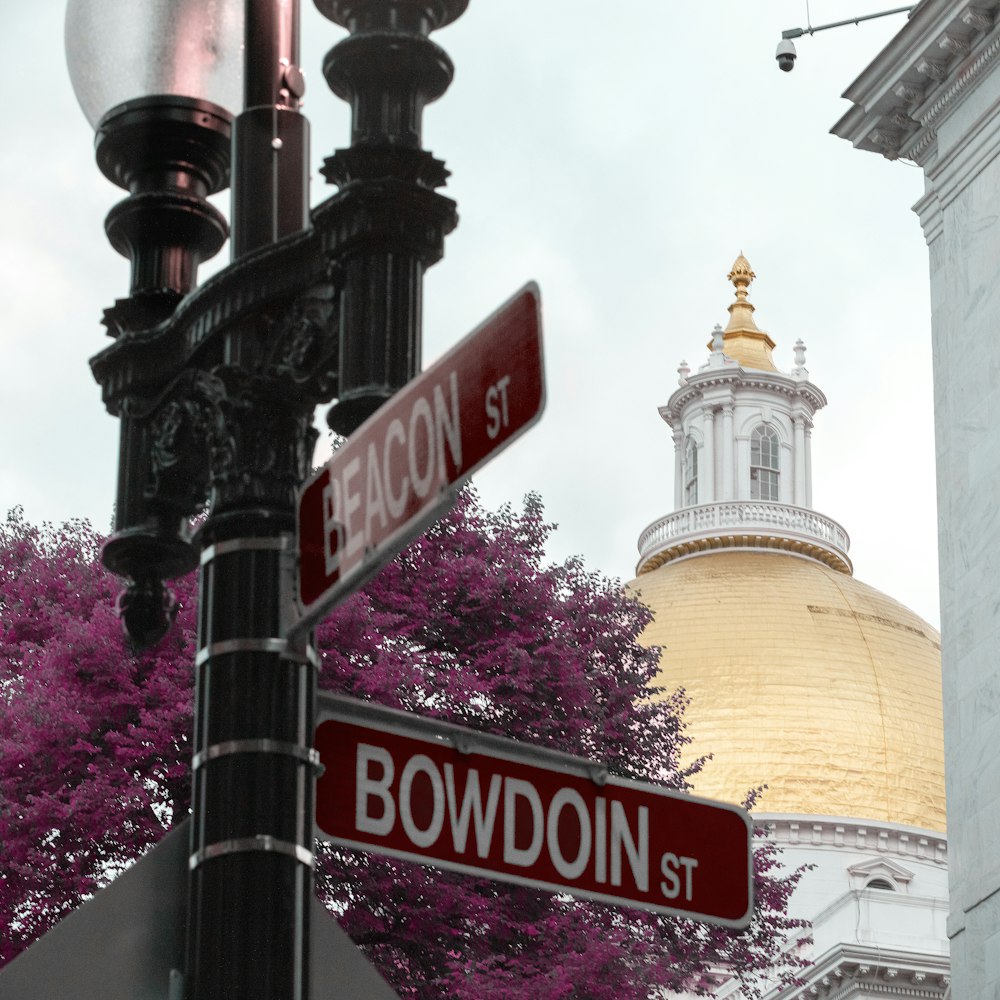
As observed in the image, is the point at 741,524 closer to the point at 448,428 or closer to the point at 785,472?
the point at 785,472

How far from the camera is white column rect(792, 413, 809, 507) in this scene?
9026cm

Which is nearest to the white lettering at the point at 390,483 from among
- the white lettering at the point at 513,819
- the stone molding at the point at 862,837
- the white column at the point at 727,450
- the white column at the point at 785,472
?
the white lettering at the point at 513,819

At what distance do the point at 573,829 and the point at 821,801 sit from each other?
6955 cm

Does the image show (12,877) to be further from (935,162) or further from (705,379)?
(705,379)

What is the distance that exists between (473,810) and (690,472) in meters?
86.2

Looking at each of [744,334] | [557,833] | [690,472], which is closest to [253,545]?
[557,833]

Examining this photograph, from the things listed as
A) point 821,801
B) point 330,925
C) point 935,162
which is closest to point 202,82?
point 330,925

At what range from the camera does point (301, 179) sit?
6367mm

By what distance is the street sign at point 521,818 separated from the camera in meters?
6.14

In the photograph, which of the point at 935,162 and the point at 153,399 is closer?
the point at 153,399

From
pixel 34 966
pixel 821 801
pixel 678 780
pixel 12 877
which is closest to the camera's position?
pixel 34 966

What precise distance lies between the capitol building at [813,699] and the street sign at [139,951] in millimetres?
59347

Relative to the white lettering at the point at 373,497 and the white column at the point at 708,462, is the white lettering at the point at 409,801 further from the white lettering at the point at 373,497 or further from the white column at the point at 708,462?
the white column at the point at 708,462

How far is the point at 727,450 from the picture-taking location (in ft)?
302
